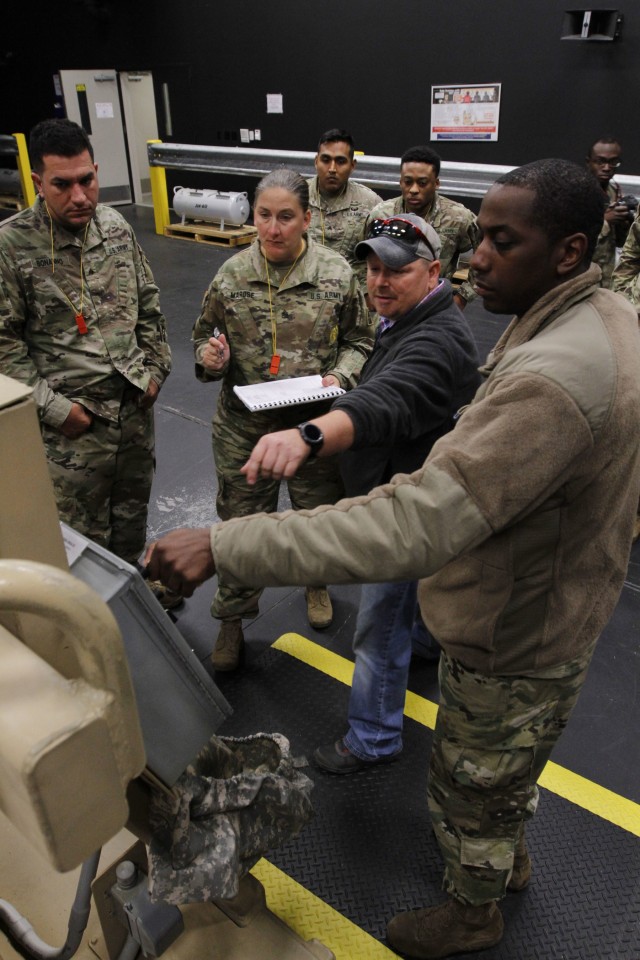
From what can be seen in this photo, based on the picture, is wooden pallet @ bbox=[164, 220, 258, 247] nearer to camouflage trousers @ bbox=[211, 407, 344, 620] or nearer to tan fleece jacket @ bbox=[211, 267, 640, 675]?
camouflage trousers @ bbox=[211, 407, 344, 620]

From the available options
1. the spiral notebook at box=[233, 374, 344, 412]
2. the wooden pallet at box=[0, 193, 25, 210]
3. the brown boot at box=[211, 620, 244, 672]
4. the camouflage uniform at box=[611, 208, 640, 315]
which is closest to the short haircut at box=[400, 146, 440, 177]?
the camouflage uniform at box=[611, 208, 640, 315]

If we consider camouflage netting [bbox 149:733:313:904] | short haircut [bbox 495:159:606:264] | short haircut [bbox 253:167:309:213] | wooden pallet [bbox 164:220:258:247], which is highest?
short haircut [bbox 495:159:606:264]

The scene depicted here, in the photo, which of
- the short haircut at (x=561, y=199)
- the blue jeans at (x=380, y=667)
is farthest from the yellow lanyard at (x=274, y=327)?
the short haircut at (x=561, y=199)

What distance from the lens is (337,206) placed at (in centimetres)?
481

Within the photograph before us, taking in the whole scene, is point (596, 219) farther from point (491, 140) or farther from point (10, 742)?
point (491, 140)

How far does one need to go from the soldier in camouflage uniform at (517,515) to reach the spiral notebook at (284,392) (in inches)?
39.9

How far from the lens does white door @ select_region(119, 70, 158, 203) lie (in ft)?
39.0

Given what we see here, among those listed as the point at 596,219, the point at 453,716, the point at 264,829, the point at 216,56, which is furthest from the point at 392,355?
the point at 216,56

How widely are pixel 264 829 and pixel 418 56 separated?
31.6 feet

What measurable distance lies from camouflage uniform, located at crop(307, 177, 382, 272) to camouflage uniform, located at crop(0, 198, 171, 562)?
7.04ft

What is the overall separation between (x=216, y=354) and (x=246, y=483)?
53 cm

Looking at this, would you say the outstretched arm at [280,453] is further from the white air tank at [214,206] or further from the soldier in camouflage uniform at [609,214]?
the white air tank at [214,206]

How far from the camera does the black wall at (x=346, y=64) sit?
7.65m

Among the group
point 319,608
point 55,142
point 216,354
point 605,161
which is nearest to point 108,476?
point 216,354
